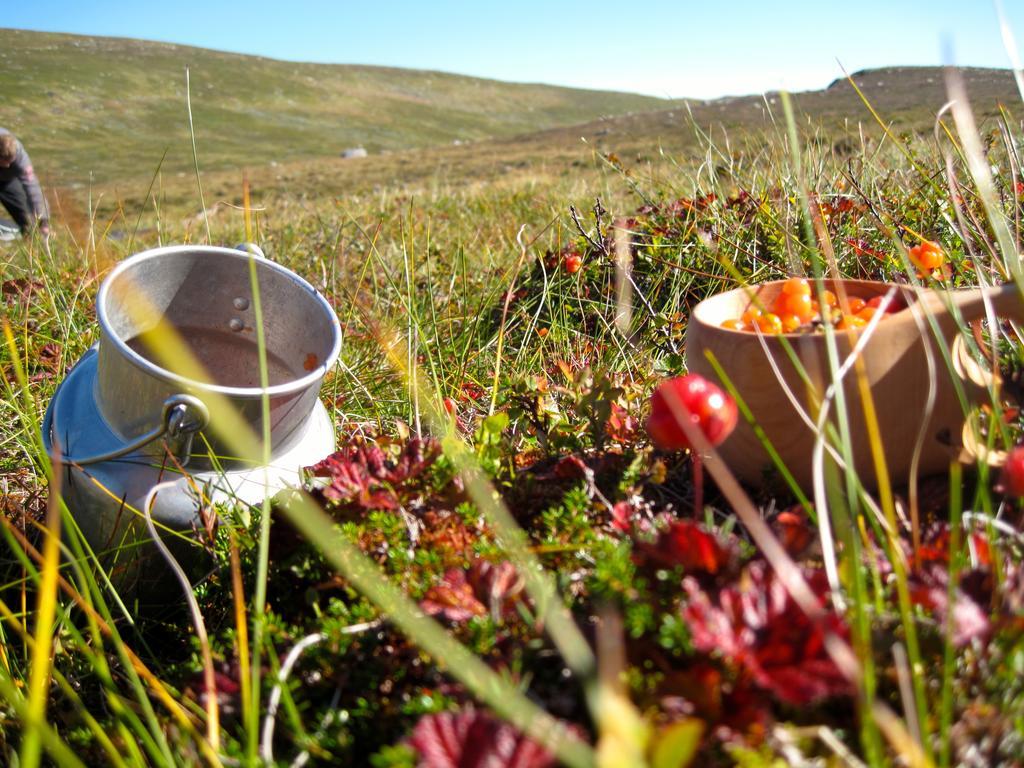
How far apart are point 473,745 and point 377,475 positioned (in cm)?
59

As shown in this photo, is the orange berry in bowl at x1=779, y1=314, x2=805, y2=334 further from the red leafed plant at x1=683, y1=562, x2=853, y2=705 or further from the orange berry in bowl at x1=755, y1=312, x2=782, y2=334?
the red leafed plant at x1=683, y1=562, x2=853, y2=705

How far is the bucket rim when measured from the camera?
1366 millimetres

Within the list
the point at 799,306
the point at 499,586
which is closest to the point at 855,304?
the point at 799,306

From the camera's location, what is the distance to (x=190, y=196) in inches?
1051

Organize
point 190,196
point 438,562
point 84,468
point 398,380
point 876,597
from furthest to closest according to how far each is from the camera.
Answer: point 190,196
point 398,380
point 84,468
point 438,562
point 876,597

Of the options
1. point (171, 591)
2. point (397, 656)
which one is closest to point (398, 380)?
point (171, 591)

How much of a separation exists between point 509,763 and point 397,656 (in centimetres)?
32

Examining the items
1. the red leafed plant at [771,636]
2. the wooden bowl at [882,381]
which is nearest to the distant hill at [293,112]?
the wooden bowl at [882,381]

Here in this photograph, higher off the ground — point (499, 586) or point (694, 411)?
point (694, 411)

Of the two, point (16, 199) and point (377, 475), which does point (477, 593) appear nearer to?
point (377, 475)

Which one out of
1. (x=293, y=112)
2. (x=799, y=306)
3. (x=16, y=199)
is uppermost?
(x=293, y=112)

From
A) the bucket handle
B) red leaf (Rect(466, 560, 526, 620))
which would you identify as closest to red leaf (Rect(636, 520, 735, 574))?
red leaf (Rect(466, 560, 526, 620))

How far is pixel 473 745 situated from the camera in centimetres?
64

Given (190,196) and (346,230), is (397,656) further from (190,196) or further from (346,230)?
(190,196)
